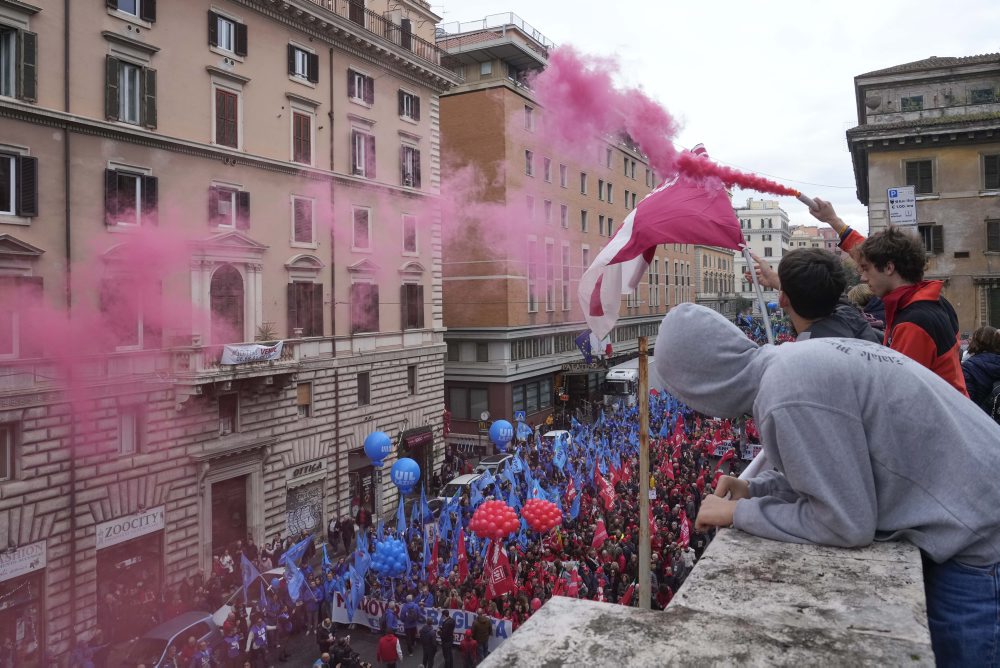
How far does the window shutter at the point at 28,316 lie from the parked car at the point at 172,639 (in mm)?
6872

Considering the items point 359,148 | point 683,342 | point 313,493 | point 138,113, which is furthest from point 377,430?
point 683,342

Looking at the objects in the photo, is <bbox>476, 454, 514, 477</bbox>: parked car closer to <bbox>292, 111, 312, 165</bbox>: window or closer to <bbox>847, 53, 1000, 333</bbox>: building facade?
<bbox>292, 111, 312, 165</bbox>: window

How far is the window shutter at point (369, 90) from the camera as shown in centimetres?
2595

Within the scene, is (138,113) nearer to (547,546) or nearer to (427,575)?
(427,575)

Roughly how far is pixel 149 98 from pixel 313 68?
21.8 feet

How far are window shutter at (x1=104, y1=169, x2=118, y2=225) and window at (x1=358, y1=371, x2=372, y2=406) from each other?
1025 centimetres

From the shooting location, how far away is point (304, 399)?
23.4 metres

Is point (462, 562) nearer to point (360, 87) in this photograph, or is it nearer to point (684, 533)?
point (684, 533)

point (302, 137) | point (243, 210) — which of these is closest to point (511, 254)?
point (302, 137)

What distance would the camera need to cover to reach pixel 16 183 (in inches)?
626

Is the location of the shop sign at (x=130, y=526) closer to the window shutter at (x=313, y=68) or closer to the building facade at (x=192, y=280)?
the building facade at (x=192, y=280)

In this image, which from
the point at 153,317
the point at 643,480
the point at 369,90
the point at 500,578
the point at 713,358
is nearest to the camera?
the point at 713,358

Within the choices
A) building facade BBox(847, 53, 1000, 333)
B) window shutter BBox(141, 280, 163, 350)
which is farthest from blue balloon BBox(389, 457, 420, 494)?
building facade BBox(847, 53, 1000, 333)

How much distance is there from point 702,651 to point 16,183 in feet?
60.8
